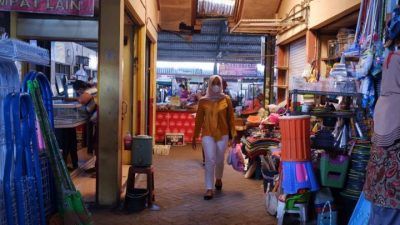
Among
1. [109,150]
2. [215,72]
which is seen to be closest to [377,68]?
[109,150]

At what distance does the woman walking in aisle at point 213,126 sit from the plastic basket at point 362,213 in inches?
103

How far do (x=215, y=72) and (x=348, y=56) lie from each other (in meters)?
19.2

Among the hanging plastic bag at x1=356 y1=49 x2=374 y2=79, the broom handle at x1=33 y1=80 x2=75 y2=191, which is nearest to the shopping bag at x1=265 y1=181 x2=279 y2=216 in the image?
the hanging plastic bag at x1=356 y1=49 x2=374 y2=79

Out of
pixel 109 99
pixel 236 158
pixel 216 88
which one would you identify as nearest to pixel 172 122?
pixel 236 158

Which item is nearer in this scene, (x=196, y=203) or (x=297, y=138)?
(x=297, y=138)

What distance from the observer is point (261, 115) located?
988 centimetres

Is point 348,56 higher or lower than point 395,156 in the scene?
higher

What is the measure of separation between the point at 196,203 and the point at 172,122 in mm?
6770

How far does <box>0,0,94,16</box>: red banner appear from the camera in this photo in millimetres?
4828

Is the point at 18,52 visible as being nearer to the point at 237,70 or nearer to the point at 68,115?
the point at 68,115

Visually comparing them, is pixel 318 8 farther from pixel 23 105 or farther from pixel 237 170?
pixel 23 105

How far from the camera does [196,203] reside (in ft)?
20.2

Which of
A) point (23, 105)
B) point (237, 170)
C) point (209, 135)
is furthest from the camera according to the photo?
point (237, 170)

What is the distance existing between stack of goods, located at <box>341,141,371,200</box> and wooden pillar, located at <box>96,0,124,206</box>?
280cm
